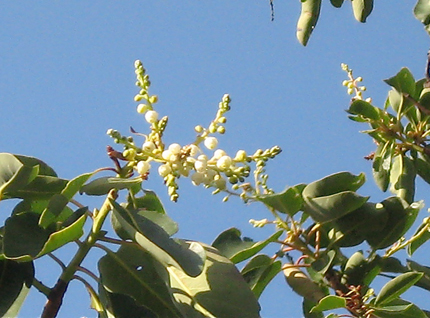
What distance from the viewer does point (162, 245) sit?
144cm

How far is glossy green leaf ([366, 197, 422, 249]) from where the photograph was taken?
2.00m

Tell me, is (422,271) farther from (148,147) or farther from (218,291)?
(148,147)

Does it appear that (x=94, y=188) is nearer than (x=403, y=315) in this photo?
Yes

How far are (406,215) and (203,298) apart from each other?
2.23 ft

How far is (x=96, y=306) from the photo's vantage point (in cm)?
170

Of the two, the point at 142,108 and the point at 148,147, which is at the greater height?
the point at 142,108

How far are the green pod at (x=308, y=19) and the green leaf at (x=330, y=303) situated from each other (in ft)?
3.71

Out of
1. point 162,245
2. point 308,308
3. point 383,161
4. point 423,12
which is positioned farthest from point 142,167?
point 423,12

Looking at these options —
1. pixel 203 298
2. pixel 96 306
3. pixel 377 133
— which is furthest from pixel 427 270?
pixel 96 306

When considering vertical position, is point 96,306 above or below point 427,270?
below

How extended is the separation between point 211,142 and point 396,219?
696 millimetres

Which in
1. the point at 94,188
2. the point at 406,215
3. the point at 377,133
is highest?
the point at 377,133

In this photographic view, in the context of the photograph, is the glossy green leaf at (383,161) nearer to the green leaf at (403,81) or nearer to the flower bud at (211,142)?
the green leaf at (403,81)

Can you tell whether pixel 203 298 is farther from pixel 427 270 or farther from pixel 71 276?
pixel 427 270
